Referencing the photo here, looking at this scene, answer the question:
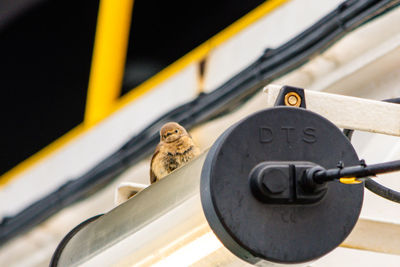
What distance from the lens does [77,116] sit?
3.98 meters

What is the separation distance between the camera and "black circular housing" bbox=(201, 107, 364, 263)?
1.05m

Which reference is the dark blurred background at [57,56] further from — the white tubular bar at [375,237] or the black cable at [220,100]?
the white tubular bar at [375,237]

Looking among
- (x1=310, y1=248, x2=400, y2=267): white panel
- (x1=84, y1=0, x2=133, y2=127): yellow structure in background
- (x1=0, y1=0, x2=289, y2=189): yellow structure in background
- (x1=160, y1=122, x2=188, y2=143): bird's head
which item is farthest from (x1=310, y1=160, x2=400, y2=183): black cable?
(x1=84, y1=0, x2=133, y2=127): yellow structure in background

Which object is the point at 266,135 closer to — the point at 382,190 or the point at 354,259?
the point at 382,190

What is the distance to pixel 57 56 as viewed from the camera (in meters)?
4.10

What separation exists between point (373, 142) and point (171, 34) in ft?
5.56

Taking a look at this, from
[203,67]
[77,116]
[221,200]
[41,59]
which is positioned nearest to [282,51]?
[203,67]

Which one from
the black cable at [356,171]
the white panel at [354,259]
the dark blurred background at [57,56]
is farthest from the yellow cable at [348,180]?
the dark blurred background at [57,56]

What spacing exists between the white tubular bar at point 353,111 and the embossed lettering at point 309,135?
12 centimetres

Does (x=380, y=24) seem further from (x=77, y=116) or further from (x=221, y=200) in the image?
(x=77, y=116)

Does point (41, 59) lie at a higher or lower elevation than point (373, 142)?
higher

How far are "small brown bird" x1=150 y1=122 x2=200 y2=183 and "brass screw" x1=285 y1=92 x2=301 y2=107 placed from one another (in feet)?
2.88

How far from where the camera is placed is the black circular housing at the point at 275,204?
1.05 meters

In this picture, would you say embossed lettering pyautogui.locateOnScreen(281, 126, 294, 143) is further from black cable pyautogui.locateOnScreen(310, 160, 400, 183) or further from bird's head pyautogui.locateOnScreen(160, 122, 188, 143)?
bird's head pyautogui.locateOnScreen(160, 122, 188, 143)
